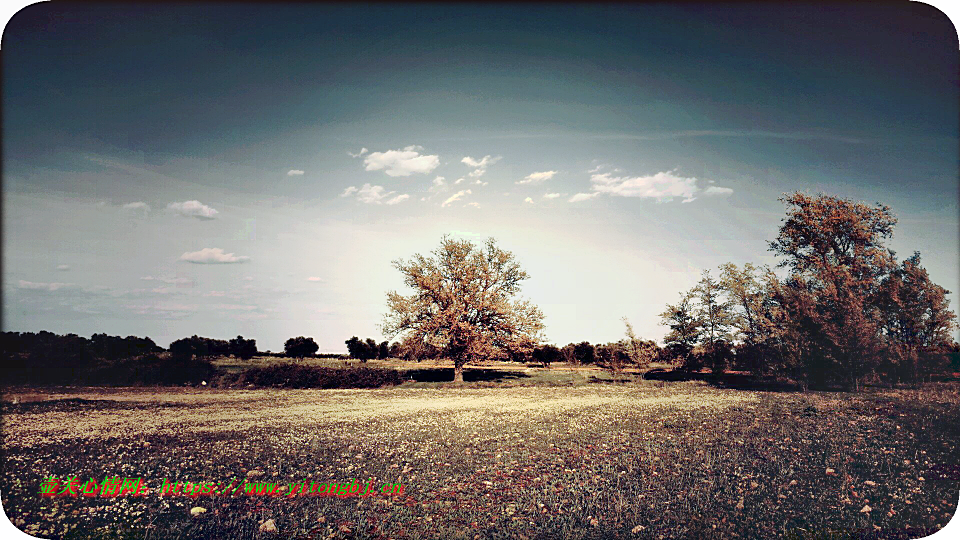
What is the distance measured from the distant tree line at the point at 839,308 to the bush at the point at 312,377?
19.3 meters

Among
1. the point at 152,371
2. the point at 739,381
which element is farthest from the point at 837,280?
the point at 152,371

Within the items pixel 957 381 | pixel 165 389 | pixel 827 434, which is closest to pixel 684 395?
pixel 957 381

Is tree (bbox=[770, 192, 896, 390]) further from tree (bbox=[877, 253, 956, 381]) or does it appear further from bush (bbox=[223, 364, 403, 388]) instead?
bush (bbox=[223, 364, 403, 388])

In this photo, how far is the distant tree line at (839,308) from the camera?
42.2 ft

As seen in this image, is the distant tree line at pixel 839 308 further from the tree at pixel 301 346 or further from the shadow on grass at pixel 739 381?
the tree at pixel 301 346

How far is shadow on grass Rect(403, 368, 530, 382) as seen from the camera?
31755 mm

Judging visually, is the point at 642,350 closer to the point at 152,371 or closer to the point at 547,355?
the point at 547,355

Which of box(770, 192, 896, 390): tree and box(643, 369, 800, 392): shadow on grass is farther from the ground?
box(770, 192, 896, 390): tree

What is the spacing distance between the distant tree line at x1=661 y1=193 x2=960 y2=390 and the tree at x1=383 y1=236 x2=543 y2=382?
12.5 m

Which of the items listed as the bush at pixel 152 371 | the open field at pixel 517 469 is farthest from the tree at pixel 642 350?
the bush at pixel 152 371

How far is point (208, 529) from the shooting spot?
527 centimetres

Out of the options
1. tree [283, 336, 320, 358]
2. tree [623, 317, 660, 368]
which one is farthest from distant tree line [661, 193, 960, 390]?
tree [283, 336, 320, 358]

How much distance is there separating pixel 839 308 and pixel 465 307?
65.3 feet

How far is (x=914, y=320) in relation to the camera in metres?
12.9
